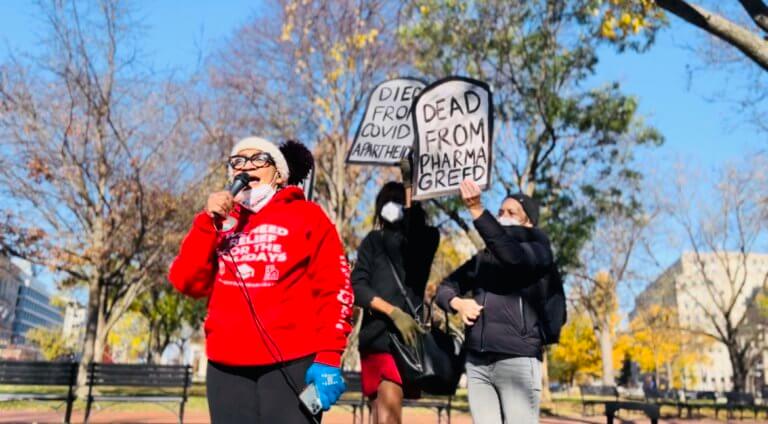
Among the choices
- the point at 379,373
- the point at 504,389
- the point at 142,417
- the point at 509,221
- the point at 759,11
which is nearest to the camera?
the point at 504,389

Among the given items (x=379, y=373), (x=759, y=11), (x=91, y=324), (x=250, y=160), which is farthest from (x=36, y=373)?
(x=759, y=11)

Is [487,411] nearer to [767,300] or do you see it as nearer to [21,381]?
[21,381]

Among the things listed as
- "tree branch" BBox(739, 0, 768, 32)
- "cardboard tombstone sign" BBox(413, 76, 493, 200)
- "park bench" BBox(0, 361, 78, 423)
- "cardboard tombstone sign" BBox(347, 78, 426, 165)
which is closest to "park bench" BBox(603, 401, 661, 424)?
"cardboard tombstone sign" BBox(413, 76, 493, 200)

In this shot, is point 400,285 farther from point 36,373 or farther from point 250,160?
point 36,373

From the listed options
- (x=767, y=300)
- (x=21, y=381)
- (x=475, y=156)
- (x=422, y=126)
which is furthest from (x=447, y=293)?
(x=767, y=300)

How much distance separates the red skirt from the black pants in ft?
4.14

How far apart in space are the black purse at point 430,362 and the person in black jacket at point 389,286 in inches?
1.9

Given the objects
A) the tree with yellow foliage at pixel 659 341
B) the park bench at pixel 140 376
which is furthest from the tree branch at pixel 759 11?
the tree with yellow foliage at pixel 659 341

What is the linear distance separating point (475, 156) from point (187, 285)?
221 cm

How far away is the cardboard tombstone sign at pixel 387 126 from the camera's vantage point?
5516mm

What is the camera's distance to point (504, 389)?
350cm

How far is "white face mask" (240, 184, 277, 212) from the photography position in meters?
2.70

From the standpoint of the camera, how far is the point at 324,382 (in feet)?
7.58

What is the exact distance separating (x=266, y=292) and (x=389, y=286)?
1473 mm
